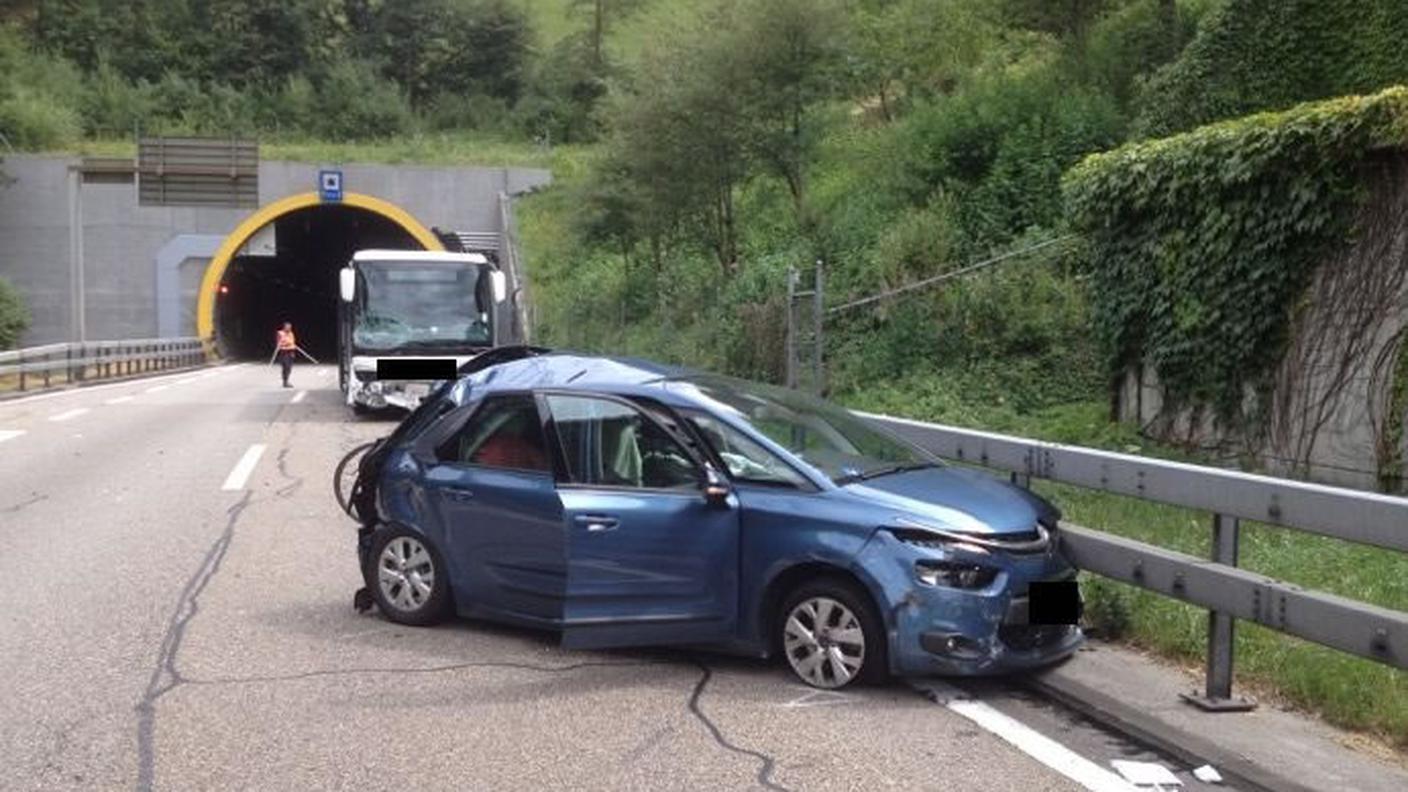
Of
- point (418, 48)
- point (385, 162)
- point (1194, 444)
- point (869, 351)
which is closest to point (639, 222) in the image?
point (869, 351)

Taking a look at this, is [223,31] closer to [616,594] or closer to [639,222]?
[639,222]

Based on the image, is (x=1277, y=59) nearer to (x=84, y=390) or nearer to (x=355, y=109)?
(x=84, y=390)

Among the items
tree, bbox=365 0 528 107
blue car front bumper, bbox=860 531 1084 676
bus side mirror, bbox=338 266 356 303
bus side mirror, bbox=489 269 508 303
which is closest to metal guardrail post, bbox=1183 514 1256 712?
blue car front bumper, bbox=860 531 1084 676

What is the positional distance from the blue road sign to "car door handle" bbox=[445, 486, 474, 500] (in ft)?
140

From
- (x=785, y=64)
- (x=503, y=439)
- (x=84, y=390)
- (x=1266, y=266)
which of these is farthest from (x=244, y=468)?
(x=84, y=390)

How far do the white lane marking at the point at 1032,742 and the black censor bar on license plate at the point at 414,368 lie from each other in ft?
49.7

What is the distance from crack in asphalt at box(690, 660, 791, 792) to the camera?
4.96 m

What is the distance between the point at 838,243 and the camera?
21328mm

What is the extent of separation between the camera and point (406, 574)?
24.5 feet

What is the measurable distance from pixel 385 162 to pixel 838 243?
3313cm

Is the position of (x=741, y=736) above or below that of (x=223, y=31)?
below

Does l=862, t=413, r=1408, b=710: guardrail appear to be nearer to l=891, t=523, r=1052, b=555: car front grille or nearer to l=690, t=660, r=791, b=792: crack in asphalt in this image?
l=891, t=523, r=1052, b=555: car front grille

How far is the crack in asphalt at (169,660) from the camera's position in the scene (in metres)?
5.25

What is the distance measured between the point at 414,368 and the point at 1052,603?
15.8m
